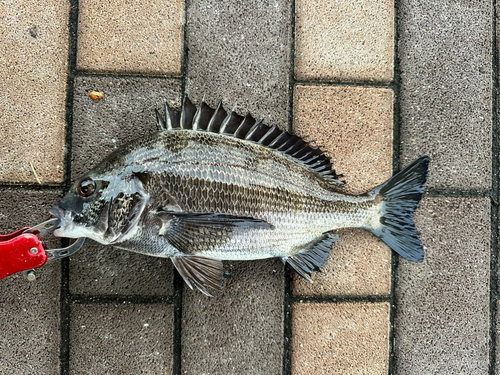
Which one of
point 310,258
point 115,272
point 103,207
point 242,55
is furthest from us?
point 242,55

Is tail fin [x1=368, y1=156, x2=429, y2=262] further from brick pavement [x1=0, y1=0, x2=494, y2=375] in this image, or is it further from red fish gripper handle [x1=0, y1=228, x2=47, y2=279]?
red fish gripper handle [x1=0, y1=228, x2=47, y2=279]

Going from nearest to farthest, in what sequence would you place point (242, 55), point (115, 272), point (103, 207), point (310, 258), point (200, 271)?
point (103, 207) → point (200, 271) → point (310, 258) → point (115, 272) → point (242, 55)

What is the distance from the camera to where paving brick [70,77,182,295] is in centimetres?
198

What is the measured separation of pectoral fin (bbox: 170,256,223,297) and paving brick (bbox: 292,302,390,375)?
58 cm

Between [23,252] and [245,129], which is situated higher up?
[245,129]

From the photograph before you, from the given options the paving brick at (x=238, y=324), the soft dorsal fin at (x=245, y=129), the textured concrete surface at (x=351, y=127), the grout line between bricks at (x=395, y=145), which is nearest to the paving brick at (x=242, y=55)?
the textured concrete surface at (x=351, y=127)

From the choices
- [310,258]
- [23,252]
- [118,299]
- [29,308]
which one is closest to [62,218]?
[23,252]

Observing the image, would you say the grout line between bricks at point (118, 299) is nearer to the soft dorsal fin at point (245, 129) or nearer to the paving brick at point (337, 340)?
the paving brick at point (337, 340)

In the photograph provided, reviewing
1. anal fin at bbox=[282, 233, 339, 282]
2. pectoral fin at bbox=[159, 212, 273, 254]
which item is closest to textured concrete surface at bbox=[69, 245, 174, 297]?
pectoral fin at bbox=[159, 212, 273, 254]

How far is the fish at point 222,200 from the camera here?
160 cm

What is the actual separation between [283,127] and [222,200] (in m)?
0.66

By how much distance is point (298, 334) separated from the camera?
2059 mm

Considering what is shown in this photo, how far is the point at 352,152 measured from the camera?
2.09 meters

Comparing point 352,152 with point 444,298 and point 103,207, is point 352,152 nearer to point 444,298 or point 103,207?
point 444,298
